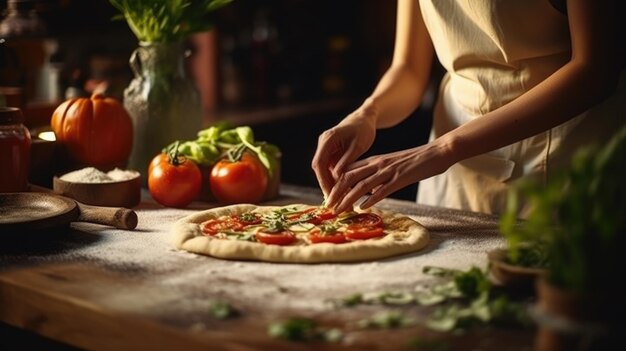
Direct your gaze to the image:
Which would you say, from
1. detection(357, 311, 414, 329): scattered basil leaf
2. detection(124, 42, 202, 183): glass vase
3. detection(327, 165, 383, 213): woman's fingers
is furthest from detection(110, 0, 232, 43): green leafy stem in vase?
detection(357, 311, 414, 329): scattered basil leaf

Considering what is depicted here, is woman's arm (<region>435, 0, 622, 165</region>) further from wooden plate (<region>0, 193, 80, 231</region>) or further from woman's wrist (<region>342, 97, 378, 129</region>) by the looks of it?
wooden plate (<region>0, 193, 80, 231</region>)

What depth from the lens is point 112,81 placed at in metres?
3.18

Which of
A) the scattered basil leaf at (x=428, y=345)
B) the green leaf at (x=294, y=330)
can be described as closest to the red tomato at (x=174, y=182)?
the green leaf at (x=294, y=330)

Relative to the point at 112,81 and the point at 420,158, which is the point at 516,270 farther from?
the point at 112,81

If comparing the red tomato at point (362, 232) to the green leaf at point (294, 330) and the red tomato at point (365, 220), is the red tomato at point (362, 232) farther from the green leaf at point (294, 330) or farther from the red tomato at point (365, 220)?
the green leaf at point (294, 330)

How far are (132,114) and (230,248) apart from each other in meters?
0.84

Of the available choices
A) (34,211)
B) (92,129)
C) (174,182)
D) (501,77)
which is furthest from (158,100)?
(501,77)

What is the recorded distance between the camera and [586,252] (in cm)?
112

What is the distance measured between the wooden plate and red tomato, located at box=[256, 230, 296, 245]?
0.42m

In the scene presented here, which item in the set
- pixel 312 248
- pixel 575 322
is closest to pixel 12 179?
pixel 312 248

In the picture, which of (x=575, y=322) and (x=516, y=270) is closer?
(x=575, y=322)

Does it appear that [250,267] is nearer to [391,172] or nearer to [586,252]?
[391,172]

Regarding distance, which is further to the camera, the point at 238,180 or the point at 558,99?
the point at 238,180

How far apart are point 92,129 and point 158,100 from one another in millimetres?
196
